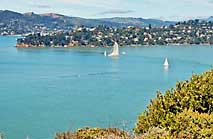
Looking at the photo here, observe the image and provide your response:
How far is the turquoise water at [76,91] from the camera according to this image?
1747cm

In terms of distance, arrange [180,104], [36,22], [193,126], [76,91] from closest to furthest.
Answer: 1. [193,126]
2. [180,104]
3. [76,91]
4. [36,22]

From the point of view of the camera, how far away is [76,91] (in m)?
25.4

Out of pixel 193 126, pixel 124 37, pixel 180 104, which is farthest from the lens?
pixel 124 37

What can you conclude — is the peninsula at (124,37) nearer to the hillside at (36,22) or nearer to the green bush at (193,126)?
the hillside at (36,22)

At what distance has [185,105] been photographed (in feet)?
29.9

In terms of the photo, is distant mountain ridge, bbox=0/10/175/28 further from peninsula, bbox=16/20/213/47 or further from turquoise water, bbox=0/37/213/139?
turquoise water, bbox=0/37/213/139

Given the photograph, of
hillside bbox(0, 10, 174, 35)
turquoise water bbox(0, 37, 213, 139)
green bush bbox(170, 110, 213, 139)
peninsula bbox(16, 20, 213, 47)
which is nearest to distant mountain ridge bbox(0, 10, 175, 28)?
hillside bbox(0, 10, 174, 35)

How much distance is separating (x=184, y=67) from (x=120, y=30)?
4281 centimetres

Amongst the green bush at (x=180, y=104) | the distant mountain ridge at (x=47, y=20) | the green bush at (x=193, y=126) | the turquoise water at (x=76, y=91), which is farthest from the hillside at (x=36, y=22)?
the green bush at (x=193, y=126)

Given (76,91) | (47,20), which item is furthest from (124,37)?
(47,20)

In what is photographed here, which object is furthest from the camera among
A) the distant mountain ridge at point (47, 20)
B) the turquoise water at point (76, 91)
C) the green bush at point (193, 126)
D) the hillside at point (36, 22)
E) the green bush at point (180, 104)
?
the distant mountain ridge at point (47, 20)

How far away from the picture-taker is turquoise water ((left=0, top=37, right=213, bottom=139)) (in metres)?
17.5

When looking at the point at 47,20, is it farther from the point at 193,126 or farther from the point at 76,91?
the point at 193,126

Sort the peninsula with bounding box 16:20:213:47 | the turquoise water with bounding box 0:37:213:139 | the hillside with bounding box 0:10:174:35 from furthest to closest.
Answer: the hillside with bounding box 0:10:174:35 < the peninsula with bounding box 16:20:213:47 < the turquoise water with bounding box 0:37:213:139
